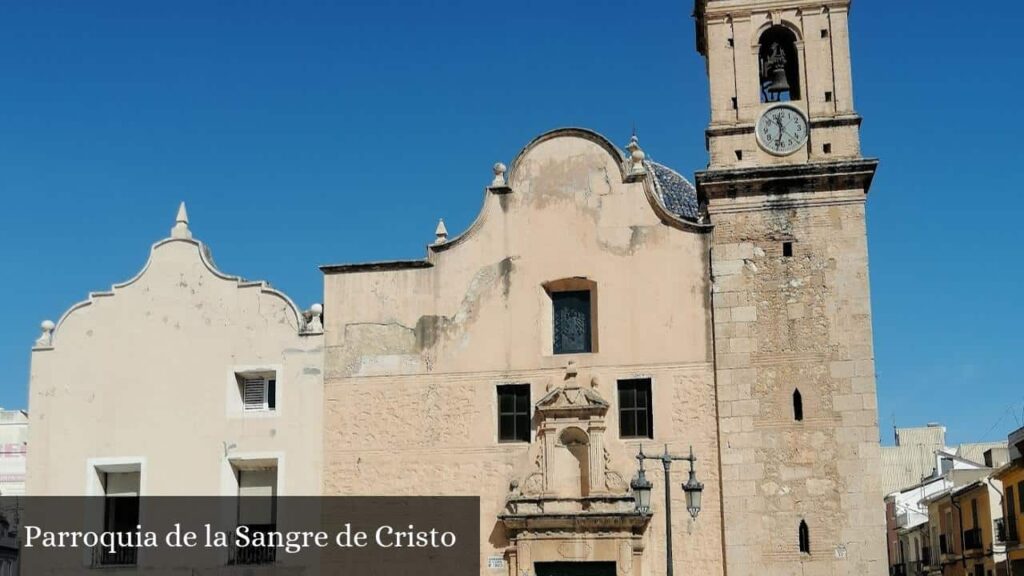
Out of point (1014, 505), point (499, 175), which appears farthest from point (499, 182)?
point (1014, 505)

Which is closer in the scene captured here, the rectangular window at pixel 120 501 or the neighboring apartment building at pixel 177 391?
the neighboring apartment building at pixel 177 391

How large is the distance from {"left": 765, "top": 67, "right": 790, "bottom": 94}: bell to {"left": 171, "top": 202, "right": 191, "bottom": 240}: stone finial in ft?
40.3

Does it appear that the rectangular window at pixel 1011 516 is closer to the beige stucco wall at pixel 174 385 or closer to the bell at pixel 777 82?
the bell at pixel 777 82

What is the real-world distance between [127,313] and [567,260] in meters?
9.33

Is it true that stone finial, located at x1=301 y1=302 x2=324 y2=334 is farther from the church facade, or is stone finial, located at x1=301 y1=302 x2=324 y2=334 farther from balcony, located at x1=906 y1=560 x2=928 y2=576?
balcony, located at x1=906 y1=560 x2=928 y2=576

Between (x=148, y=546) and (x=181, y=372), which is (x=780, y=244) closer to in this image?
(x=181, y=372)

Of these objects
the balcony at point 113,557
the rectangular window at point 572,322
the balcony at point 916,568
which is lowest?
the balcony at point 916,568

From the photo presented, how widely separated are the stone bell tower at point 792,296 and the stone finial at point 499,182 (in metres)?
3.85

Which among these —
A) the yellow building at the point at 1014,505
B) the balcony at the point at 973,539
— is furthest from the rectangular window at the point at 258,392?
the balcony at the point at 973,539

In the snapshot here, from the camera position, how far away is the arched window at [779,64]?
23891 millimetres

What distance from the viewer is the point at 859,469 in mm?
21812

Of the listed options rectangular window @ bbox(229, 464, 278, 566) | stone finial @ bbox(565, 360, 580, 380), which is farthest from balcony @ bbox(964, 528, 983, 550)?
rectangular window @ bbox(229, 464, 278, 566)

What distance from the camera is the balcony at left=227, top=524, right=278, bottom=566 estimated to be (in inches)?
959

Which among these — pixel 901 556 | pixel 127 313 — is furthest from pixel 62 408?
pixel 901 556
